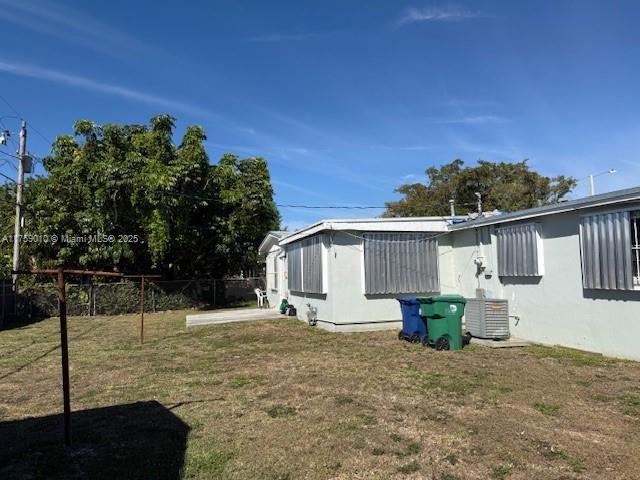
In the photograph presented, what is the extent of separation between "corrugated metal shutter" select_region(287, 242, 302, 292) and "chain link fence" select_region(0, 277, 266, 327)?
8085 mm

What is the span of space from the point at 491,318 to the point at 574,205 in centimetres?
290

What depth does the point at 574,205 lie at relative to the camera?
924 cm

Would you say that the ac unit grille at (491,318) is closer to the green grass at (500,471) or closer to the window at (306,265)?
the window at (306,265)

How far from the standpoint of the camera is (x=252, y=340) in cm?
1242

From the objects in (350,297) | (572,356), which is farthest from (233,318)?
(572,356)

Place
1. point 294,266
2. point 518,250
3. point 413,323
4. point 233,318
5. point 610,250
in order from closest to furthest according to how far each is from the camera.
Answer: point 610,250 → point 413,323 → point 518,250 → point 294,266 → point 233,318

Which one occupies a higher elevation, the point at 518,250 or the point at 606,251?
the point at 518,250

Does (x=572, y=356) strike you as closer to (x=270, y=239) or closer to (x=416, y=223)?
(x=416, y=223)

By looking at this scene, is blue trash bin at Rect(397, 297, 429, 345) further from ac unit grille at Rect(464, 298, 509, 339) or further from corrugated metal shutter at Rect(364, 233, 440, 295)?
corrugated metal shutter at Rect(364, 233, 440, 295)

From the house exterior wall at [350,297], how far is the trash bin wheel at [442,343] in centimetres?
346

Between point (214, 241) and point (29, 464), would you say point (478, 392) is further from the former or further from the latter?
point (214, 241)

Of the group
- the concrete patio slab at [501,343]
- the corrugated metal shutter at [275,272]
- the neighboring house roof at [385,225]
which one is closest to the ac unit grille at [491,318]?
Answer: the concrete patio slab at [501,343]

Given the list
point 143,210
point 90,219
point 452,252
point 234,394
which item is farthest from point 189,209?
point 234,394

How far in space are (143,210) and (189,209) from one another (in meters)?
1.97
